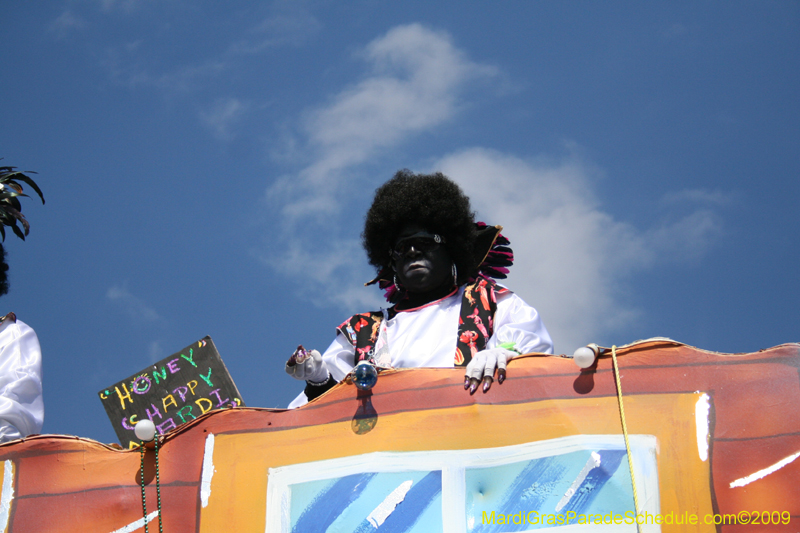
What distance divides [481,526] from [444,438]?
14.8 inches

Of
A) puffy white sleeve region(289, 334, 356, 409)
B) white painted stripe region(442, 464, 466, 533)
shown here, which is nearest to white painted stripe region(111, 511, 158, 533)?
puffy white sleeve region(289, 334, 356, 409)

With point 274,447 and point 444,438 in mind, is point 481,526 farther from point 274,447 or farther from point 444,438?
point 274,447

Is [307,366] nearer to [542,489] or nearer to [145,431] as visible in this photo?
[145,431]

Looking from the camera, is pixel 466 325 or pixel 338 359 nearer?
pixel 466 325

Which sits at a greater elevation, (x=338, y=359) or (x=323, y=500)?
(x=338, y=359)

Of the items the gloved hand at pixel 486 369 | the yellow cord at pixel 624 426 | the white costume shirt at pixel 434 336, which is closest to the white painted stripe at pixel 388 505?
the gloved hand at pixel 486 369

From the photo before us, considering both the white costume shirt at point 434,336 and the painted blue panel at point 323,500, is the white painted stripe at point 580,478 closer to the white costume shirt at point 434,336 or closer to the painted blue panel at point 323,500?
the painted blue panel at point 323,500

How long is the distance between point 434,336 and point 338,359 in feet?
1.79

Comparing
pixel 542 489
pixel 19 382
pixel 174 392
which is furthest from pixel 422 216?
pixel 19 382

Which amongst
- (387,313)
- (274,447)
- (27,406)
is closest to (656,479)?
(274,447)

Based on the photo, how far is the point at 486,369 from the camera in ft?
11.1

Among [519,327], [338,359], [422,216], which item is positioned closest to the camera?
[519,327]

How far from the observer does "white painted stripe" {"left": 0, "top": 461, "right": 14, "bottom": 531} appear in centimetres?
362

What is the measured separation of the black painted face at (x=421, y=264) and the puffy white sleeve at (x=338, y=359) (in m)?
0.47
